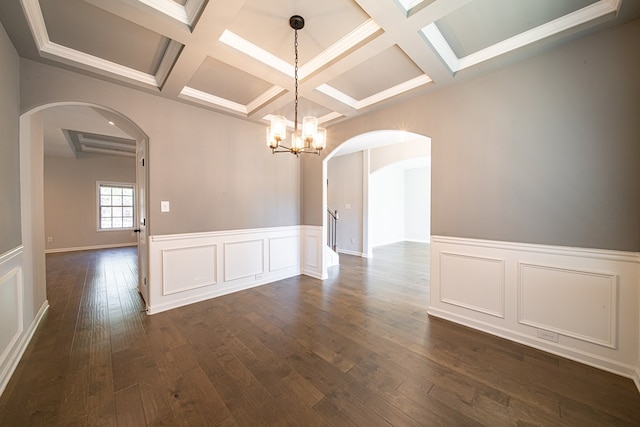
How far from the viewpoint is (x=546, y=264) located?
2.22 m

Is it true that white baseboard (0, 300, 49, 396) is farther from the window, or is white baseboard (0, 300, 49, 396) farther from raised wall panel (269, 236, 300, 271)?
the window

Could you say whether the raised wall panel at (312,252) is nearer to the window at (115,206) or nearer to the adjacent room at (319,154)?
the adjacent room at (319,154)

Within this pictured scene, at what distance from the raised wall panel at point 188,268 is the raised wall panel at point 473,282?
316 cm

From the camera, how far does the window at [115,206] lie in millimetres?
7785

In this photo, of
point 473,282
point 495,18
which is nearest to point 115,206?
point 473,282

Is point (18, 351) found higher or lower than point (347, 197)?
lower

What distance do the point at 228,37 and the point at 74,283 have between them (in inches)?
A: 191

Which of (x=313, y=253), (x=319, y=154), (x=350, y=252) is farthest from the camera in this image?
(x=350, y=252)

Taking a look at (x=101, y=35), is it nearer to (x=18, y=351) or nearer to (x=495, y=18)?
(x=18, y=351)

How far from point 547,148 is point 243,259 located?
398cm

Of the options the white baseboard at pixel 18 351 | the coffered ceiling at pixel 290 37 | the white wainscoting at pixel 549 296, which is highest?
the coffered ceiling at pixel 290 37

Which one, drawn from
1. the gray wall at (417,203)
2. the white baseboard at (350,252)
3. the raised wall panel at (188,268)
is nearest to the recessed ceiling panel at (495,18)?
the raised wall panel at (188,268)

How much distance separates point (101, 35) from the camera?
2.09 m

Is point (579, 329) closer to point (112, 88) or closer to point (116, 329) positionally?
point (116, 329)
